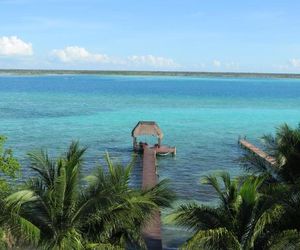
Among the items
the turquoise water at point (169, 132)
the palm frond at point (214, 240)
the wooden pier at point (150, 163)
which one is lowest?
the turquoise water at point (169, 132)

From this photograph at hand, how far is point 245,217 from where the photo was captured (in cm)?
1323

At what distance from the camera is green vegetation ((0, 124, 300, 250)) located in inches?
475

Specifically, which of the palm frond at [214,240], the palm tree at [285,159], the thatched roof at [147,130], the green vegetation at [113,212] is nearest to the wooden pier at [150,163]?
the thatched roof at [147,130]

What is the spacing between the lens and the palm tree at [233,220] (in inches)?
501

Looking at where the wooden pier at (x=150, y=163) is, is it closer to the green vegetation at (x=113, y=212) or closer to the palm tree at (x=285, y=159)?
the palm tree at (x=285, y=159)

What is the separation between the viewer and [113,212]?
42.2ft

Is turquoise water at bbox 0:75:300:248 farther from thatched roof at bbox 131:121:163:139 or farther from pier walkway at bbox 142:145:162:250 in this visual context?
thatched roof at bbox 131:121:163:139

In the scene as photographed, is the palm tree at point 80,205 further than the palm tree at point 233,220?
No

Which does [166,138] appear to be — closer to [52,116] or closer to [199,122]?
[199,122]

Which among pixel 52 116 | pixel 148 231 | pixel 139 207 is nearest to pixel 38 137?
pixel 52 116

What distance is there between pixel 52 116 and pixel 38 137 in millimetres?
22870

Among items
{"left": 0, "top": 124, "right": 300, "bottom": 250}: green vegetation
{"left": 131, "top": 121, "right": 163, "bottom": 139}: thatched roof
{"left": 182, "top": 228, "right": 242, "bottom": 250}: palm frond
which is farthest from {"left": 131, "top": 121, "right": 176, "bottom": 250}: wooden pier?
{"left": 182, "top": 228, "right": 242, "bottom": 250}: palm frond

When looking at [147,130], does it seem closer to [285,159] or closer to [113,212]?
[285,159]

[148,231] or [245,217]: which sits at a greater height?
[245,217]
